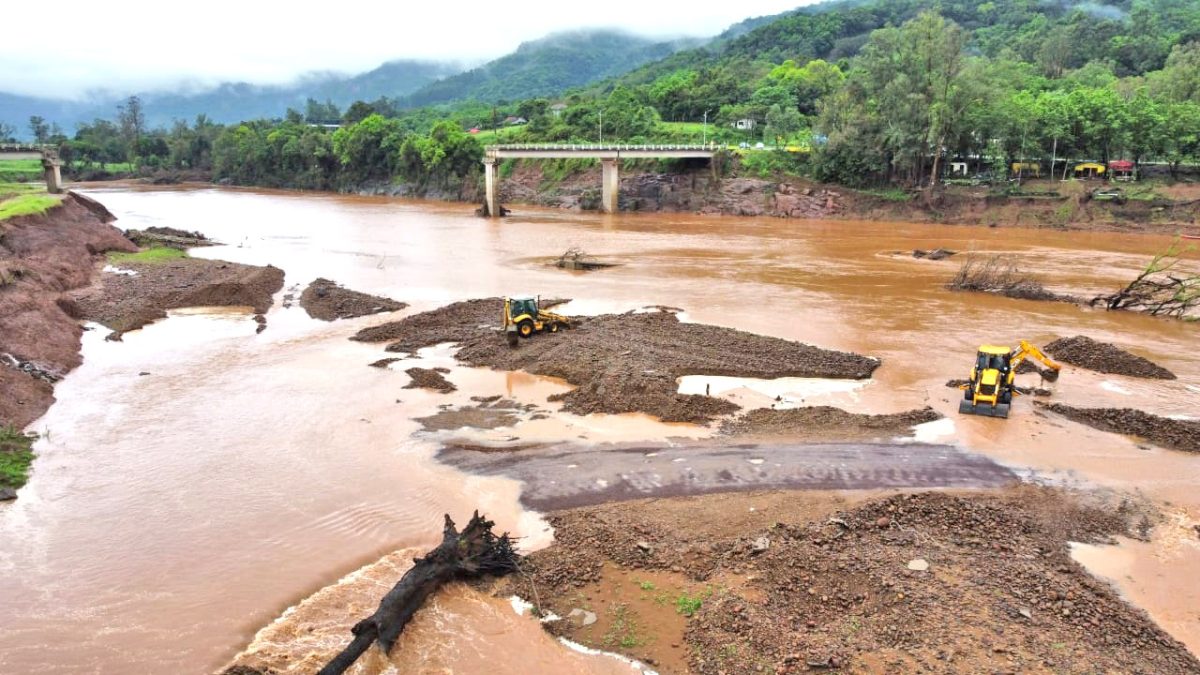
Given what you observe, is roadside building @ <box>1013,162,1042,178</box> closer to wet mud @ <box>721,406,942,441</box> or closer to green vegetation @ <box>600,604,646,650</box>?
wet mud @ <box>721,406,942,441</box>

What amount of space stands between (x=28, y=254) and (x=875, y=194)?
6486cm

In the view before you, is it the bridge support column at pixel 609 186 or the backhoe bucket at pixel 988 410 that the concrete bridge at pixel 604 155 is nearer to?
the bridge support column at pixel 609 186

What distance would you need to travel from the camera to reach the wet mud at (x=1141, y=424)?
1797cm

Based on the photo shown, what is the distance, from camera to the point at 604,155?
251 ft

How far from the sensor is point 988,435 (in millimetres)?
18609

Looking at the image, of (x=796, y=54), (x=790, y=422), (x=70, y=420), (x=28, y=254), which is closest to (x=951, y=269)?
(x=790, y=422)

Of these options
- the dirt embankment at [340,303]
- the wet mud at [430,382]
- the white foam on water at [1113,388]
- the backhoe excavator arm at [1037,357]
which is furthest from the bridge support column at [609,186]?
the white foam on water at [1113,388]

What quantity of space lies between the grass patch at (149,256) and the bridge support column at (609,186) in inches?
1698

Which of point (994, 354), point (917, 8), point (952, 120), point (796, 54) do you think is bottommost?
point (994, 354)

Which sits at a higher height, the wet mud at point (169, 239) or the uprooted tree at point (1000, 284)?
the wet mud at point (169, 239)

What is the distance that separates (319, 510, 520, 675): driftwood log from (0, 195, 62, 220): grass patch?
42.6 metres

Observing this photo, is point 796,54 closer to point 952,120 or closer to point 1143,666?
point 952,120

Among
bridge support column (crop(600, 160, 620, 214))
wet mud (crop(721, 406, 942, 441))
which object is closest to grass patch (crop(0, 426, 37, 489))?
wet mud (crop(721, 406, 942, 441))

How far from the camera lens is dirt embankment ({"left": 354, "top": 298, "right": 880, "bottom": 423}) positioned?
20.3 meters
